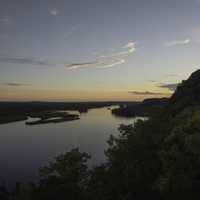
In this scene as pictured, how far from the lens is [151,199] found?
13.0m

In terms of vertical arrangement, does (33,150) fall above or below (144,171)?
below

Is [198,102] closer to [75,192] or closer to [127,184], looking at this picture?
[127,184]

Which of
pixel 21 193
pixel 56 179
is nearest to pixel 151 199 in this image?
pixel 56 179

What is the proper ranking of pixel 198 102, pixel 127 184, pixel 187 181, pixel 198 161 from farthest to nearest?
pixel 198 102 → pixel 127 184 → pixel 198 161 → pixel 187 181

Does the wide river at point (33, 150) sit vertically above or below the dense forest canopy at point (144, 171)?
below

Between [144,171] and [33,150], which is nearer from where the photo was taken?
[144,171]

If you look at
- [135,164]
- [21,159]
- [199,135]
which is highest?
[199,135]

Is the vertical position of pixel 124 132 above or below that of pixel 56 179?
above

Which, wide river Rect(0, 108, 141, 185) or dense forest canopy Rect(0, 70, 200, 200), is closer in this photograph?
dense forest canopy Rect(0, 70, 200, 200)

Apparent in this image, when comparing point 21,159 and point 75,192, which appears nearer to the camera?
point 75,192

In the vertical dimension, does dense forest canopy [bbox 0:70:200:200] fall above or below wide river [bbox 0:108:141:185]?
above

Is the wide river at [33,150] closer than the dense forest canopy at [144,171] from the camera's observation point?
No

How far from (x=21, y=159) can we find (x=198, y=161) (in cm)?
3264

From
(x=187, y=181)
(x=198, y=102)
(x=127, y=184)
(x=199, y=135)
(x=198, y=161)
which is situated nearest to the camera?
(x=187, y=181)
